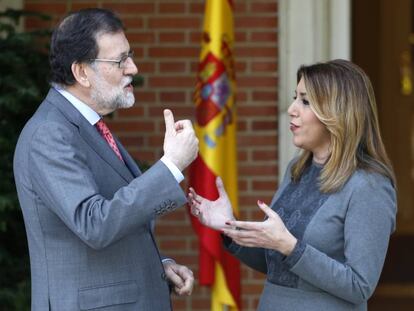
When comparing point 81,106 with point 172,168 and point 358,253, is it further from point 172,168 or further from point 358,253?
point 358,253

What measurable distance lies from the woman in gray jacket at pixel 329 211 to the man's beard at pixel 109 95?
51 centimetres

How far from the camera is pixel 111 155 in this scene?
327 centimetres

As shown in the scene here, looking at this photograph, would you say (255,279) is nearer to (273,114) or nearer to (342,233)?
(273,114)

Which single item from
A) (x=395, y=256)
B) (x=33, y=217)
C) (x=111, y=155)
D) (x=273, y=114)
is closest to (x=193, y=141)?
(x=111, y=155)

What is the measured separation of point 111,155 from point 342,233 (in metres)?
0.79

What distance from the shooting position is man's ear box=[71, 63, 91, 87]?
3223 mm

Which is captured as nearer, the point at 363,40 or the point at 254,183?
the point at 254,183

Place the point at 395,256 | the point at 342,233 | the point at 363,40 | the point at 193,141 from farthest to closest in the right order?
the point at 363,40 < the point at 395,256 < the point at 342,233 < the point at 193,141

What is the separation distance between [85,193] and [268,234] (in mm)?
581

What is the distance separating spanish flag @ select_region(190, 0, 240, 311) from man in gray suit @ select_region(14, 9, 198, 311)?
1.67 meters

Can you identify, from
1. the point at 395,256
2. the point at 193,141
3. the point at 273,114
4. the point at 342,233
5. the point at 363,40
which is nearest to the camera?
the point at 193,141

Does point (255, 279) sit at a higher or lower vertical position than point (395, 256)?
higher

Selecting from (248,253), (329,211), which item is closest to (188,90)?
(248,253)

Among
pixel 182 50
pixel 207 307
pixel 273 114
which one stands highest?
pixel 182 50
